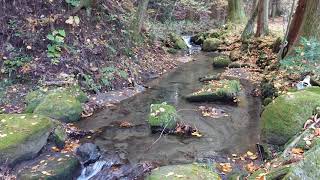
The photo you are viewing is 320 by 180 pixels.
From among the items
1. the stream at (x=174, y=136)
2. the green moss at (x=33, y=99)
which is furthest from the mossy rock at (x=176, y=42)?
the green moss at (x=33, y=99)

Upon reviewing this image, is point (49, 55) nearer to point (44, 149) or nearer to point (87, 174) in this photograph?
point (44, 149)

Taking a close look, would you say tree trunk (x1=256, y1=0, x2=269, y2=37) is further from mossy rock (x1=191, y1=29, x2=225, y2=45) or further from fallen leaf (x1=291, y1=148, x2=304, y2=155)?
fallen leaf (x1=291, y1=148, x2=304, y2=155)

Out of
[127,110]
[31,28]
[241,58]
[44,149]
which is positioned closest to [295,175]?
[44,149]

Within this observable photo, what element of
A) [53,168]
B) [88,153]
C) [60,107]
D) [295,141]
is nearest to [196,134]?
[88,153]

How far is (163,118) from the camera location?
8492 millimetres

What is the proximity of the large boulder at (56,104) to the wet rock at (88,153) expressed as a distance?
6.10 ft

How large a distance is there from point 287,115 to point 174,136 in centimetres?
258

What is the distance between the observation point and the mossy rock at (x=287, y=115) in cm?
657

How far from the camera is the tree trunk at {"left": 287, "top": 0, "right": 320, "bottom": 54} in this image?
10.7m

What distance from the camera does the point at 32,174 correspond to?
6340 mm

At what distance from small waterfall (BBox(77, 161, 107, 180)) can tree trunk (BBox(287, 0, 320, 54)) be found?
733 cm

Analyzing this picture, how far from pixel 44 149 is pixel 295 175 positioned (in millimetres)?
5008

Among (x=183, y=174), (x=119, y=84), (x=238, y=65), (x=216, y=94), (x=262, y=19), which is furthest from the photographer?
(x=262, y=19)

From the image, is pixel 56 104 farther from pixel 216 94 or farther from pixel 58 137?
pixel 216 94
